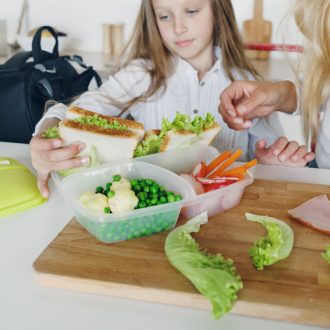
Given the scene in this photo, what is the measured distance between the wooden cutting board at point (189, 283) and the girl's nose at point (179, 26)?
77cm

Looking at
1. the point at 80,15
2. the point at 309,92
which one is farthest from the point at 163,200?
the point at 80,15

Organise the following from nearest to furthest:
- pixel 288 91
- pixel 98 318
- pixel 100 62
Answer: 1. pixel 98 318
2. pixel 288 91
3. pixel 100 62

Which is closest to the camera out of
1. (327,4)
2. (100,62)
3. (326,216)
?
(326,216)

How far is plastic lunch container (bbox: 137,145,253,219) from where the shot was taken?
2.99 feet

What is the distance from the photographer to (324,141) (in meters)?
1.44

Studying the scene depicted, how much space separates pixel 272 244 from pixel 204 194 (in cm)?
16

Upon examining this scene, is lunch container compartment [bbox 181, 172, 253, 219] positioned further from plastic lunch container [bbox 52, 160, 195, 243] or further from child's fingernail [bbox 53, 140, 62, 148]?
child's fingernail [bbox 53, 140, 62, 148]

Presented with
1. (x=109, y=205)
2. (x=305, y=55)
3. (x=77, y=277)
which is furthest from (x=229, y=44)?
(x=77, y=277)

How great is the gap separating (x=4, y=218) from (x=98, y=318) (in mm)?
383

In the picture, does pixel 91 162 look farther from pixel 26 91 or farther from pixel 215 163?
A: pixel 26 91

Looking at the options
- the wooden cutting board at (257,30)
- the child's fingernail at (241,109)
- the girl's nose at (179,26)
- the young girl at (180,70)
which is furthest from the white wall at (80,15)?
the child's fingernail at (241,109)

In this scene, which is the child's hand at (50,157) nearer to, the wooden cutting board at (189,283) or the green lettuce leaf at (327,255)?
the wooden cutting board at (189,283)

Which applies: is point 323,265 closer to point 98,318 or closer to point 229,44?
point 98,318

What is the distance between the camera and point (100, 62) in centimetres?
243
